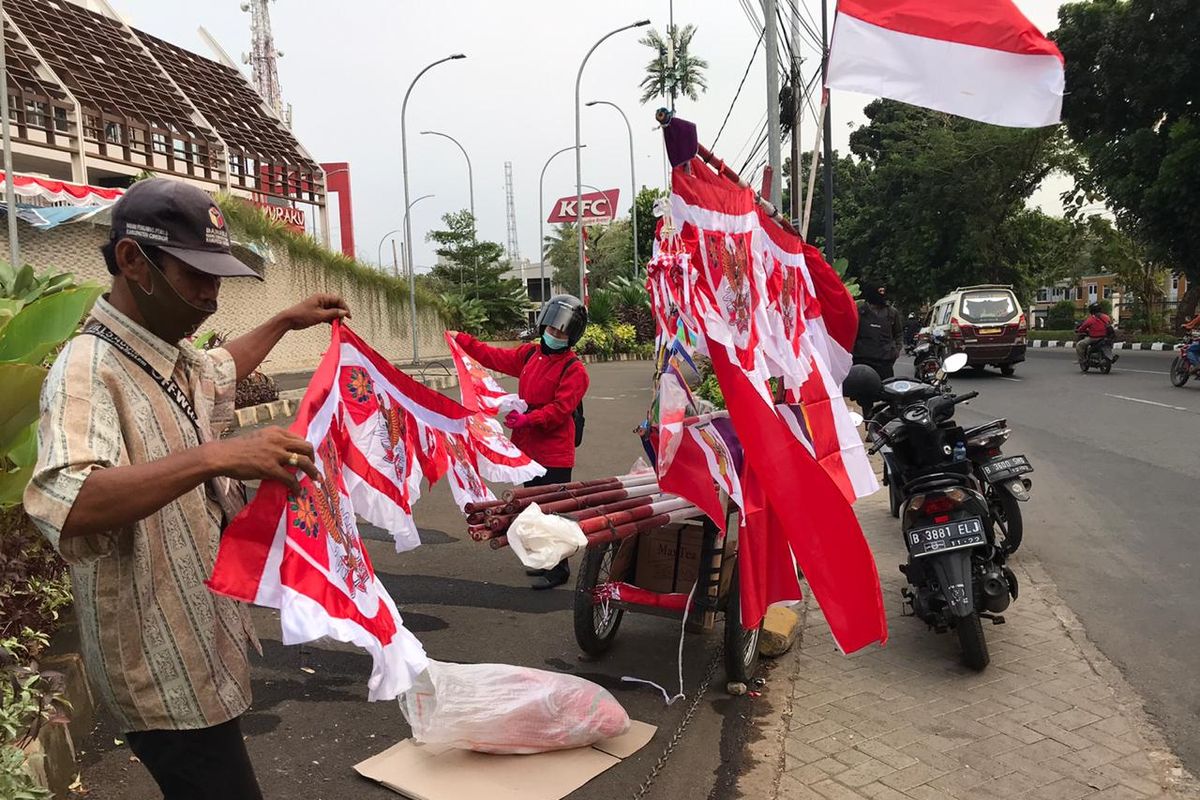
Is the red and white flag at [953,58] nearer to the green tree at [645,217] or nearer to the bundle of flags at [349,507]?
the bundle of flags at [349,507]

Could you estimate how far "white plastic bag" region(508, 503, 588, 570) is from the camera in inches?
123

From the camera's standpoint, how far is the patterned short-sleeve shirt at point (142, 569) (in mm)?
1637

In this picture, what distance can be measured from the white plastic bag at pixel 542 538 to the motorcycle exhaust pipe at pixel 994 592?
88.5 inches

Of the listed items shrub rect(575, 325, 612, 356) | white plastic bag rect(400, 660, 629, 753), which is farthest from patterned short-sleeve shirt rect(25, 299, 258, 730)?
shrub rect(575, 325, 612, 356)

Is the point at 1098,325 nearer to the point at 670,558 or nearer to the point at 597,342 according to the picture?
the point at 597,342

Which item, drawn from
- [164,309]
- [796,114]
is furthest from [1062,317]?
[164,309]

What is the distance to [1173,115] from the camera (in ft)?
76.6

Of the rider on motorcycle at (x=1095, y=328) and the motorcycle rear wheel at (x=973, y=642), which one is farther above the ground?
the rider on motorcycle at (x=1095, y=328)

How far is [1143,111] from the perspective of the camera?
23531mm

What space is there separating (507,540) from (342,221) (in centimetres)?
5653

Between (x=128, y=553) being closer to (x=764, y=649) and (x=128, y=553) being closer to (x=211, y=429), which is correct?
(x=211, y=429)

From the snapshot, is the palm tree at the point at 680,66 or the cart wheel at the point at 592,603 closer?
the cart wheel at the point at 592,603

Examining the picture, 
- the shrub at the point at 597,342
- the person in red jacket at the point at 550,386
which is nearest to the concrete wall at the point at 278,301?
the person in red jacket at the point at 550,386

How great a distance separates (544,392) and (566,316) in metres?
0.50
